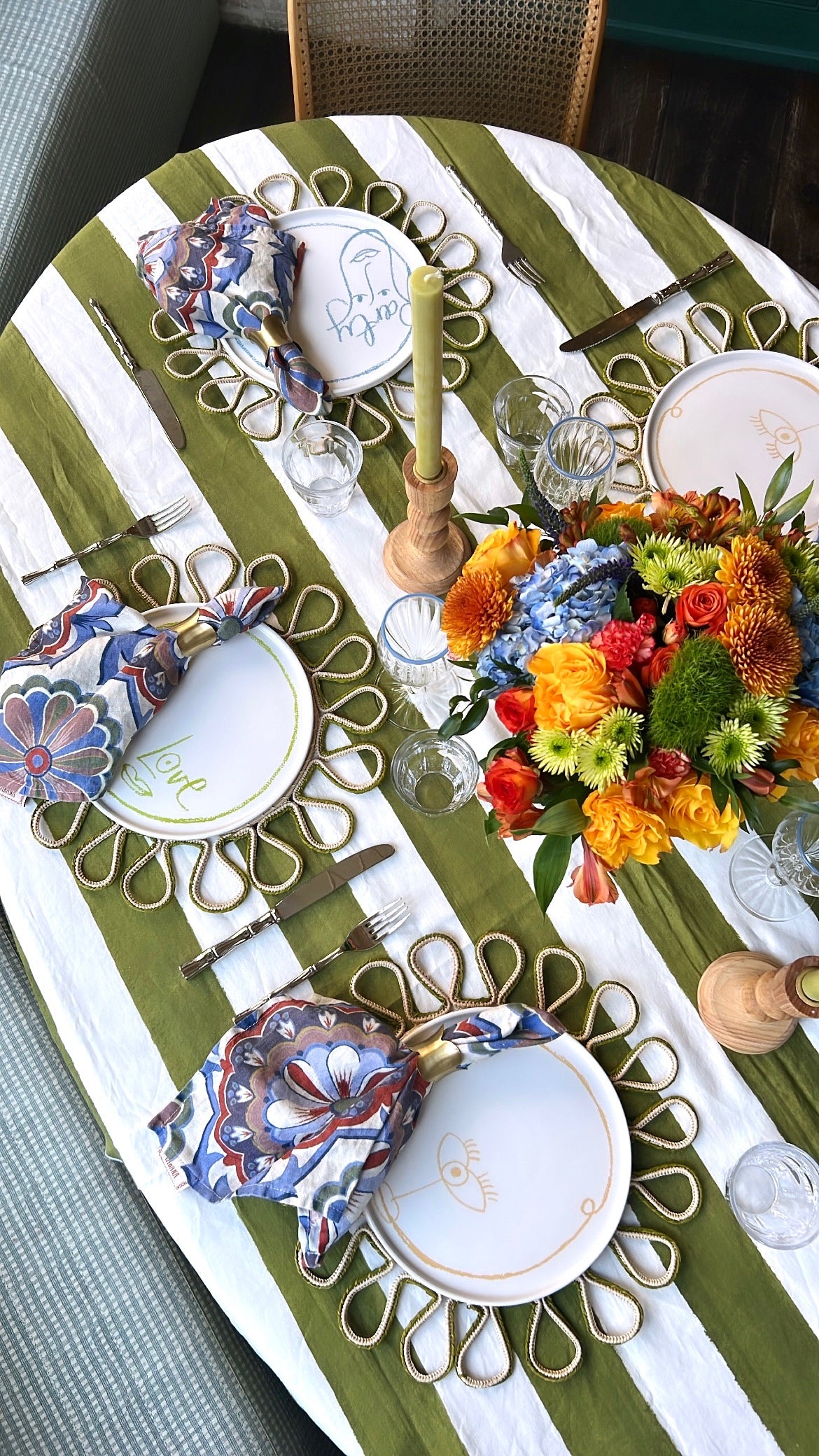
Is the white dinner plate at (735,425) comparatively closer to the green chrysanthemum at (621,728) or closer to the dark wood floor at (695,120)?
the green chrysanthemum at (621,728)

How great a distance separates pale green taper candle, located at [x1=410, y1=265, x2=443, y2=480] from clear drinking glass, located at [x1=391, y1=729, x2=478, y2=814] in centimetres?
28

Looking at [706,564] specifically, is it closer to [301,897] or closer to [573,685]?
[573,685]

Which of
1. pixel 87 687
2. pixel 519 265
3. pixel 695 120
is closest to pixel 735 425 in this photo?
pixel 519 265

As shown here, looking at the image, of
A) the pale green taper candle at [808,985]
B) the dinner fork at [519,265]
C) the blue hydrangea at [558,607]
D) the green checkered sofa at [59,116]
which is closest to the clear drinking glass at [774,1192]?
the pale green taper candle at [808,985]

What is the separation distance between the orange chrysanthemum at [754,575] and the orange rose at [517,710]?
6.0 inches

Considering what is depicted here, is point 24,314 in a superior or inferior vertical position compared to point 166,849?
superior

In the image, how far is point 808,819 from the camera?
0.98 meters

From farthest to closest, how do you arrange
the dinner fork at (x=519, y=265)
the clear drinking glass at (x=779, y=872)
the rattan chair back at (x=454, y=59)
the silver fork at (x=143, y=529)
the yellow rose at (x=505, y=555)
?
the rattan chair back at (x=454, y=59)
the dinner fork at (x=519, y=265)
the silver fork at (x=143, y=529)
the clear drinking glass at (x=779, y=872)
the yellow rose at (x=505, y=555)

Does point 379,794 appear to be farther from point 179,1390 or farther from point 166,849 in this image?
point 179,1390

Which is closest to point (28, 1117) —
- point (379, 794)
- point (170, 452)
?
point (379, 794)

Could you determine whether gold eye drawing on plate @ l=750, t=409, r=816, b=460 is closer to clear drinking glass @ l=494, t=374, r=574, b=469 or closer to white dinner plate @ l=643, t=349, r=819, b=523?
white dinner plate @ l=643, t=349, r=819, b=523

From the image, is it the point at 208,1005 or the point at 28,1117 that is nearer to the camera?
the point at 208,1005

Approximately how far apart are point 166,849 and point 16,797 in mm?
158

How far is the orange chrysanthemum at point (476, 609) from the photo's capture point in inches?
29.1
